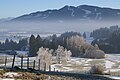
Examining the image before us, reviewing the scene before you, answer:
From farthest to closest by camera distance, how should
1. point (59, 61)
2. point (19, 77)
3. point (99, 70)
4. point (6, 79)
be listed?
point (59, 61) → point (99, 70) → point (19, 77) → point (6, 79)

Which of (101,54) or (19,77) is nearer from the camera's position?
(19,77)

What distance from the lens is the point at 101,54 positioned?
196625 millimetres

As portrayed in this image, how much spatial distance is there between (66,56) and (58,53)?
450 cm

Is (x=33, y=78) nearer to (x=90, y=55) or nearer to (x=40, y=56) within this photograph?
(x=40, y=56)

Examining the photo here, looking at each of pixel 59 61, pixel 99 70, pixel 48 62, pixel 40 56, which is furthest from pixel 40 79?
pixel 59 61

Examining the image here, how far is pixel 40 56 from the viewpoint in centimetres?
13975

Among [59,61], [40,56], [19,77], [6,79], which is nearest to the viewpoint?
[6,79]

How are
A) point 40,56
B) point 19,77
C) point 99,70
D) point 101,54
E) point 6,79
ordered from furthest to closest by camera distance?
point 101,54, point 40,56, point 99,70, point 19,77, point 6,79

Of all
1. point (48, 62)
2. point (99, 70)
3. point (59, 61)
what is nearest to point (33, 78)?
point (99, 70)

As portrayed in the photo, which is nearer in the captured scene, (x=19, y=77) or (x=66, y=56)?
(x=19, y=77)

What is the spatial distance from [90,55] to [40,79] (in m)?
167

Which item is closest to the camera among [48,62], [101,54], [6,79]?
[6,79]

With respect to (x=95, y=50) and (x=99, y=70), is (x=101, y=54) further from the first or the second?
(x=99, y=70)

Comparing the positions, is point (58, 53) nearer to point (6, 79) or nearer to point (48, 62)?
point (48, 62)
